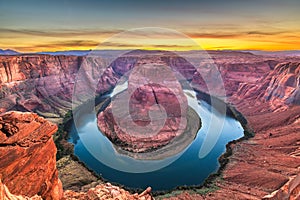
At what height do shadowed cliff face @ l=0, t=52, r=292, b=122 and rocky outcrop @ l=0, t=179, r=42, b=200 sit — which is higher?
rocky outcrop @ l=0, t=179, r=42, b=200

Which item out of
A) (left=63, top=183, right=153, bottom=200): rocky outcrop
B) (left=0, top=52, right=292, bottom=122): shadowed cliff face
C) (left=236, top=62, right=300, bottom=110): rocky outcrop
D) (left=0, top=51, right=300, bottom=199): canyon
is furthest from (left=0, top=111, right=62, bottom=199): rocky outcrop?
(left=236, top=62, right=300, bottom=110): rocky outcrop

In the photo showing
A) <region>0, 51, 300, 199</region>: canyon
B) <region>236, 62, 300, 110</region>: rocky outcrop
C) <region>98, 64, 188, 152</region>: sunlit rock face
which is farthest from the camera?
<region>236, 62, 300, 110</region>: rocky outcrop

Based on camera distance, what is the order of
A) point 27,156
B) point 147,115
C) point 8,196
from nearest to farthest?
point 8,196 < point 27,156 < point 147,115

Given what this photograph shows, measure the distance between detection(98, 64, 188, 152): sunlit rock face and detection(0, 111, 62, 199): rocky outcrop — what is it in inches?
824

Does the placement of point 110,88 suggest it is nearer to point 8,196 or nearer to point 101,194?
point 101,194

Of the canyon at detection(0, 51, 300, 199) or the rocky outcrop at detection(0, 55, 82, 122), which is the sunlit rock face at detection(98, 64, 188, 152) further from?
the rocky outcrop at detection(0, 55, 82, 122)

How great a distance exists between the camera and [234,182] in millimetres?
24531

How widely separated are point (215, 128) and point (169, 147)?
13045 mm

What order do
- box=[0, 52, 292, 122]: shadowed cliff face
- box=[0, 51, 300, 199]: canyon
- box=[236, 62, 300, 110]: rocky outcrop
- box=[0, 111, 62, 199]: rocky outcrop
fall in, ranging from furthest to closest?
box=[0, 52, 292, 122]: shadowed cliff face < box=[236, 62, 300, 110]: rocky outcrop < box=[0, 51, 300, 199]: canyon < box=[0, 111, 62, 199]: rocky outcrop

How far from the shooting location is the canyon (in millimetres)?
9984

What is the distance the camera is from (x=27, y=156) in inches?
391

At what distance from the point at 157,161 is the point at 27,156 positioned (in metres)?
20.4

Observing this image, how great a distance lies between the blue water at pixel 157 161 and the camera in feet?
84.7

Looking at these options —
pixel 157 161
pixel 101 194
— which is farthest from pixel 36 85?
pixel 101 194
